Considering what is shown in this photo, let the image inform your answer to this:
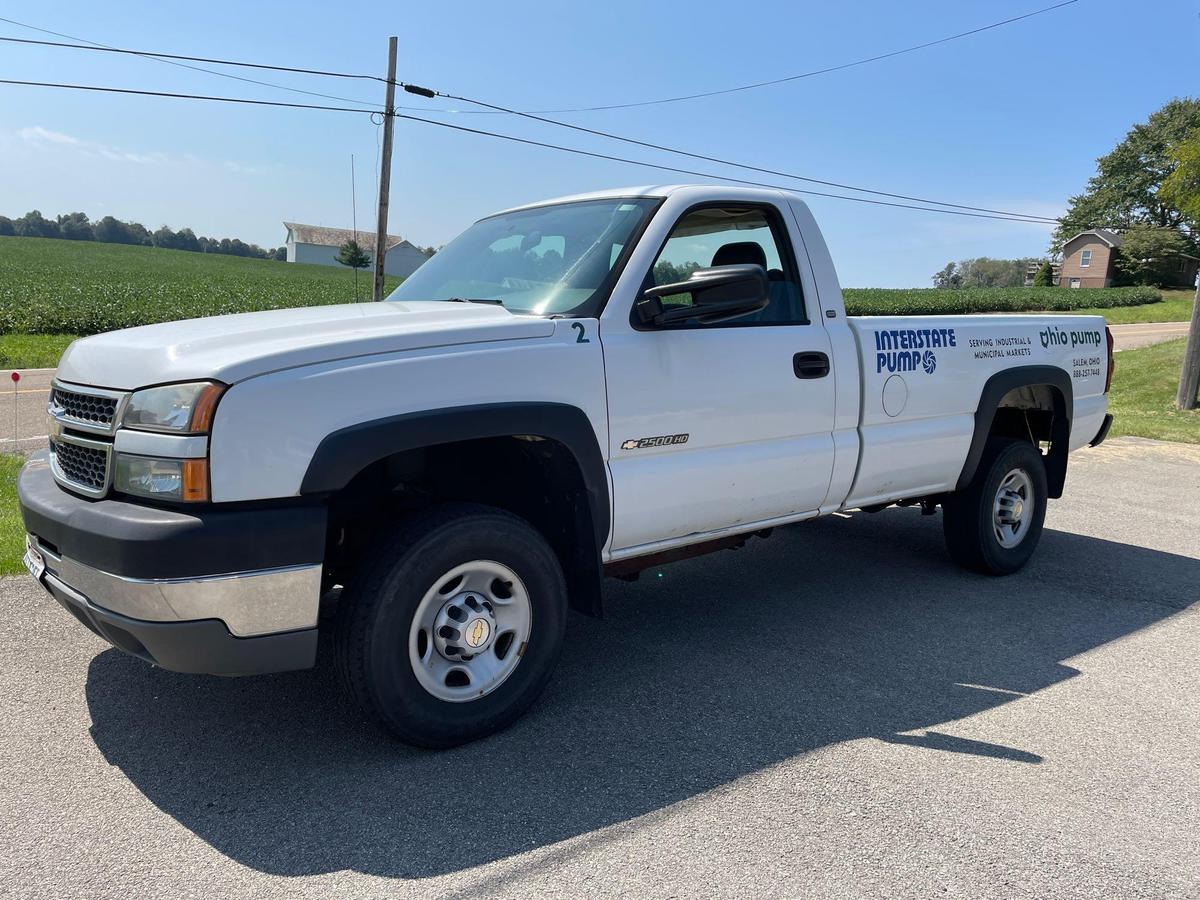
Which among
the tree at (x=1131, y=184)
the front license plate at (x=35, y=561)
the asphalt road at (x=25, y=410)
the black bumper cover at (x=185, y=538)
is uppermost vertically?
the tree at (x=1131, y=184)

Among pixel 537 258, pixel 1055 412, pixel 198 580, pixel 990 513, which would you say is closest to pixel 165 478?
pixel 198 580

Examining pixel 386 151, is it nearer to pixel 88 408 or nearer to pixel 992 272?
pixel 88 408

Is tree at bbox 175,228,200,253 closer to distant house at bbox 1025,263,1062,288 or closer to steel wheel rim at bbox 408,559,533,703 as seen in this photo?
distant house at bbox 1025,263,1062,288

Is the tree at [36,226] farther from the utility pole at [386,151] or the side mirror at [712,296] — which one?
the side mirror at [712,296]

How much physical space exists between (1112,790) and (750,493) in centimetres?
173

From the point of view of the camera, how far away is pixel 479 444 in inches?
138

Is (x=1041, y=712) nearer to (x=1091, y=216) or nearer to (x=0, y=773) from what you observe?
(x=0, y=773)

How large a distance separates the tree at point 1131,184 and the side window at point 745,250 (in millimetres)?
92298

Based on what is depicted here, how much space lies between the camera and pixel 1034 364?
18.0 ft

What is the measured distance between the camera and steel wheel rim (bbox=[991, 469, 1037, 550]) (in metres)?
5.62

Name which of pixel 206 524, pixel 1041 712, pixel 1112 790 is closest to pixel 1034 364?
pixel 1041 712

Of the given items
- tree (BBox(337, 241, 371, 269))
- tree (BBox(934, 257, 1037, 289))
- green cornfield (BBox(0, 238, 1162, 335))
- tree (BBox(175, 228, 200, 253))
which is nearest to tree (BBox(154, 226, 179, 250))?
tree (BBox(175, 228, 200, 253))

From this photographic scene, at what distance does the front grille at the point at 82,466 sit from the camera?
299 centimetres

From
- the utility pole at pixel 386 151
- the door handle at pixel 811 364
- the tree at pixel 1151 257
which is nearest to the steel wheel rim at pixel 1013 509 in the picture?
the door handle at pixel 811 364
